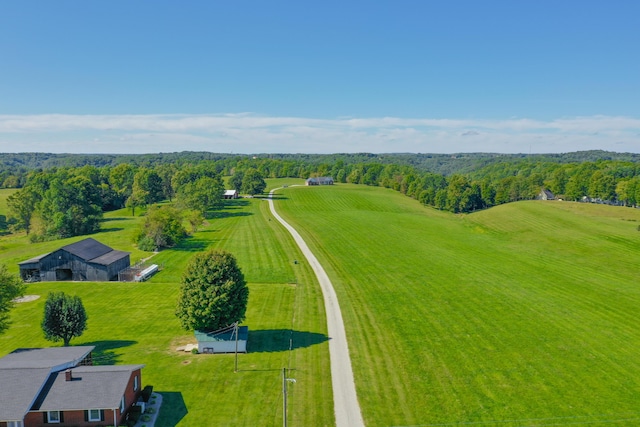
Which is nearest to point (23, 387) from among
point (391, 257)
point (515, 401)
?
point (515, 401)

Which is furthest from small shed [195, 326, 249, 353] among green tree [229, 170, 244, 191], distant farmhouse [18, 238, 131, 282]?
green tree [229, 170, 244, 191]

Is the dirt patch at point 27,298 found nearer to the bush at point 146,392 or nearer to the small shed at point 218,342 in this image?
the small shed at point 218,342

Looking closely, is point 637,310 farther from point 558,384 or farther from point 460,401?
point 460,401

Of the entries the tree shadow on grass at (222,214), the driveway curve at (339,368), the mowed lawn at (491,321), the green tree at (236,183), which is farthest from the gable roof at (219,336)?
the green tree at (236,183)

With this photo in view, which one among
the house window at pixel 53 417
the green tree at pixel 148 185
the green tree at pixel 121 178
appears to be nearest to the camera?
the house window at pixel 53 417

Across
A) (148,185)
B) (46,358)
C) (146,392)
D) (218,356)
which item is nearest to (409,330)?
(218,356)

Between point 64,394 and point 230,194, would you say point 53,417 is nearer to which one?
point 64,394
